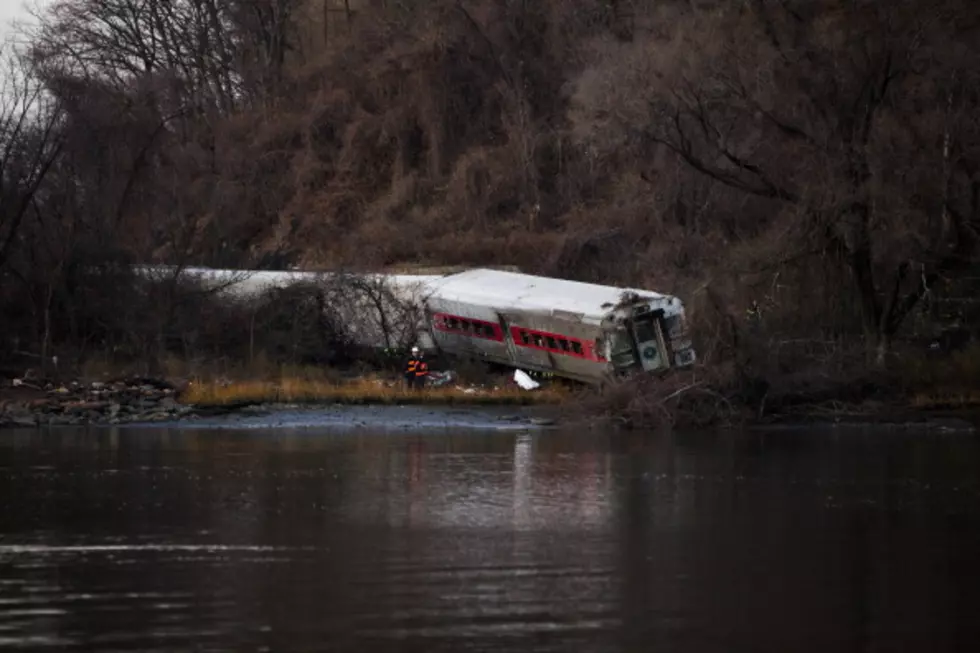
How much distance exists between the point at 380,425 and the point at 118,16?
47.9 meters

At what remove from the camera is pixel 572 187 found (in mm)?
67375

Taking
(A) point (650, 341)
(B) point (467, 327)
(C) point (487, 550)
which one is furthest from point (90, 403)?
(C) point (487, 550)

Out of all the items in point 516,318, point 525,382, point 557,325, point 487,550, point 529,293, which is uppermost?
point 529,293

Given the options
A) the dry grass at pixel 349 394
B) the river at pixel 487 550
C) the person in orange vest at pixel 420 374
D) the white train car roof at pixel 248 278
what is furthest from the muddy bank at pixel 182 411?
the river at pixel 487 550

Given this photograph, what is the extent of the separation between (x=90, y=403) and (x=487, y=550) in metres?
26.4

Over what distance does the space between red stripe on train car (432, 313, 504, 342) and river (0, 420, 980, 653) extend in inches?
553

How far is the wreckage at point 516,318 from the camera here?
45281 mm

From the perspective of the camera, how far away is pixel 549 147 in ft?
230

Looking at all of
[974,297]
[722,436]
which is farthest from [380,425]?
[974,297]

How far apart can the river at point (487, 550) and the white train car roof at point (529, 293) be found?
40.4 ft

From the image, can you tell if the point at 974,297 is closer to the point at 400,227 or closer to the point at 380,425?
the point at 380,425

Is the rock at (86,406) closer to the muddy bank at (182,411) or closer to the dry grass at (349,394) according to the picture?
the muddy bank at (182,411)

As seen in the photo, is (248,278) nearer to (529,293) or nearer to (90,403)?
(90,403)

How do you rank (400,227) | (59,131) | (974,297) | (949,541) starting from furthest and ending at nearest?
(400,227) < (59,131) < (974,297) < (949,541)
